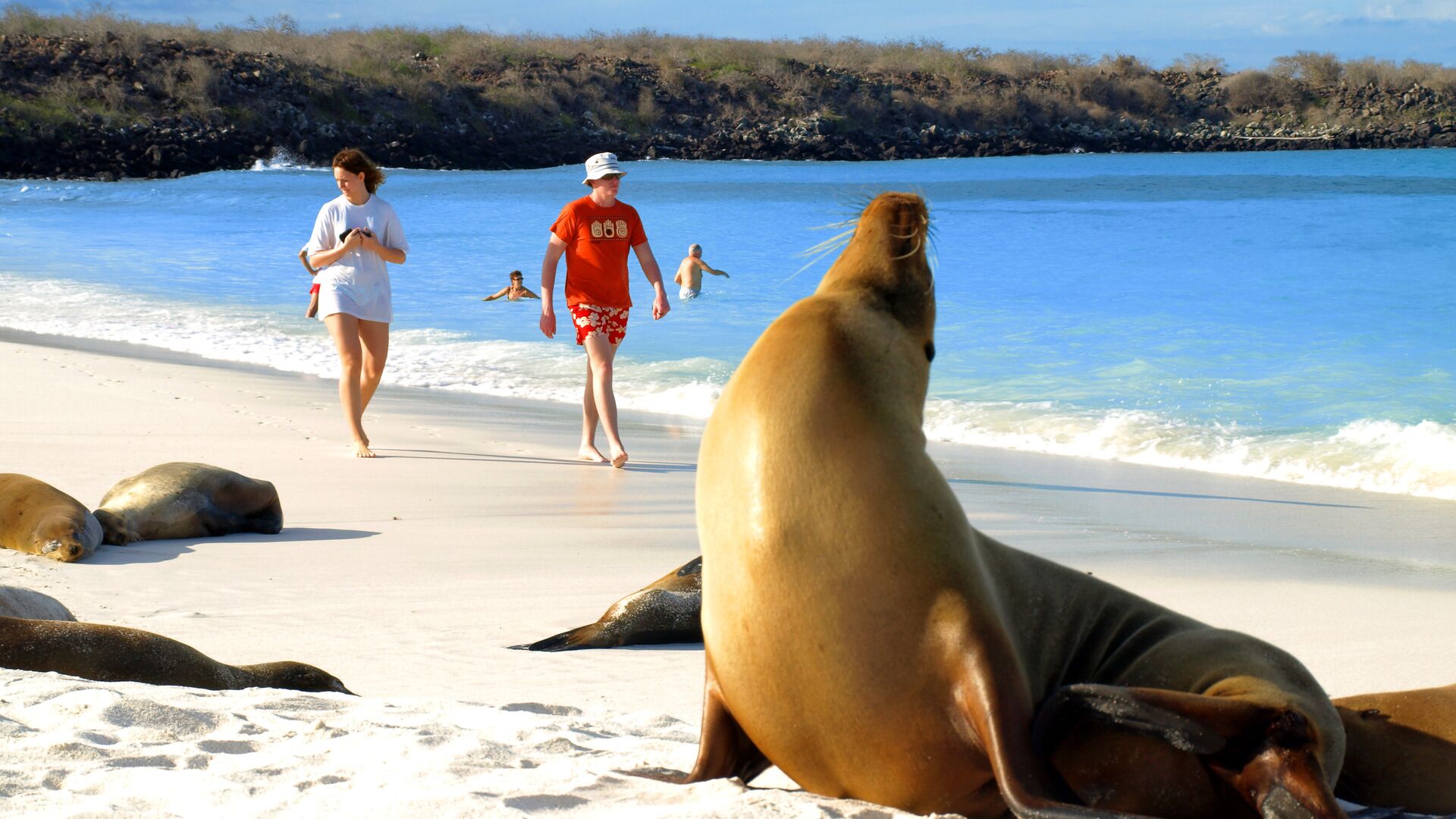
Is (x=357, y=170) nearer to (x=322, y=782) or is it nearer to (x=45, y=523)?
(x=45, y=523)

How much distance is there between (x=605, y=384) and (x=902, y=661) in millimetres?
6435

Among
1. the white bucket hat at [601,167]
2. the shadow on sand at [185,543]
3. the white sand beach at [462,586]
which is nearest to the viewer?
the white sand beach at [462,586]

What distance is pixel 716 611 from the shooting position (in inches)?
107

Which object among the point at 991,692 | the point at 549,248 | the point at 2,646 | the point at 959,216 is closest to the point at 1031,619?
the point at 991,692

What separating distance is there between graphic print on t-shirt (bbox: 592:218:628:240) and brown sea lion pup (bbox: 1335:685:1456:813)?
6.19 meters

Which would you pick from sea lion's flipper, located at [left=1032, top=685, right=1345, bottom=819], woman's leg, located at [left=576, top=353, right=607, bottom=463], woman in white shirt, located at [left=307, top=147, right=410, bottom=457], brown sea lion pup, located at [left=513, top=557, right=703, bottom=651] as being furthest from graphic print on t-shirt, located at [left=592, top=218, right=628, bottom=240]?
sea lion's flipper, located at [left=1032, top=685, right=1345, bottom=819]

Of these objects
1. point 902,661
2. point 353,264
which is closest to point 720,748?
point 902,661

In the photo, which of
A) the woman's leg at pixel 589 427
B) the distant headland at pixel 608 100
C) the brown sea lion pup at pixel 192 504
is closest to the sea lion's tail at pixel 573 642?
the brown sea lion pup at pixel 192 504

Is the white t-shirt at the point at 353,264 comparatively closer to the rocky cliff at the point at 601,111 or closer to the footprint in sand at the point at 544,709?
the footprint in sand at the point at 544,709

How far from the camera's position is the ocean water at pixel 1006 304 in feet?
35.9

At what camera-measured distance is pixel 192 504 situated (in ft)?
21.2

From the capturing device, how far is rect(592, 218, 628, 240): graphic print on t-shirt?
874 cm

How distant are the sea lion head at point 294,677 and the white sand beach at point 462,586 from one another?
15cm

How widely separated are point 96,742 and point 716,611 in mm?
1589
